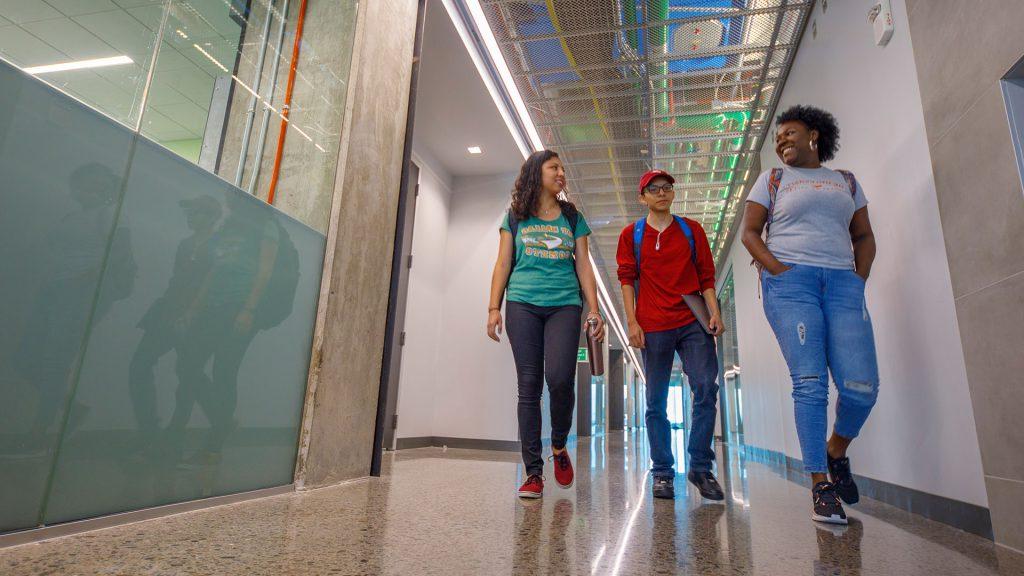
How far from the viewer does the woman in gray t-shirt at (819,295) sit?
1875 mm

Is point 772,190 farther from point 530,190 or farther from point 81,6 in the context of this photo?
point 81,6

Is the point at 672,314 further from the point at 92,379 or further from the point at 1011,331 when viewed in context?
the point at 92,379

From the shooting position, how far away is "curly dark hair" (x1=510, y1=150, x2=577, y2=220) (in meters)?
2.49

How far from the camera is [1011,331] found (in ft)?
4.95

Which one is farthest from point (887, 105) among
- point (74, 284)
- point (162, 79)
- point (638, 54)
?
point (74, 284)

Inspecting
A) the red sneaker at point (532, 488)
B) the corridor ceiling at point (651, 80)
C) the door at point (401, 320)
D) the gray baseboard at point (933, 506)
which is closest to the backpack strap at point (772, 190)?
the gray baseboard at point (933, 506)

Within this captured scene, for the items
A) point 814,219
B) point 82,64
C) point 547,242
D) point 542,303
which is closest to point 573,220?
point 547,242

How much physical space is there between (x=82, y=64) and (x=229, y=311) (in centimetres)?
78

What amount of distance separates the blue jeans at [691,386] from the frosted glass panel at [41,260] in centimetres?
197

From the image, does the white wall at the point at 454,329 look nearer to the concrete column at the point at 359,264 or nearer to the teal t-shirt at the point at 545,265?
the concrete column at the point at 359,264

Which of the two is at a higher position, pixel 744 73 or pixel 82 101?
pixel 744 73

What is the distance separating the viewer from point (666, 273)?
8.06ft

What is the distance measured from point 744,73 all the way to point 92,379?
17.3 ft

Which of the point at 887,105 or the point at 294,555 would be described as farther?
the point at 887,105
